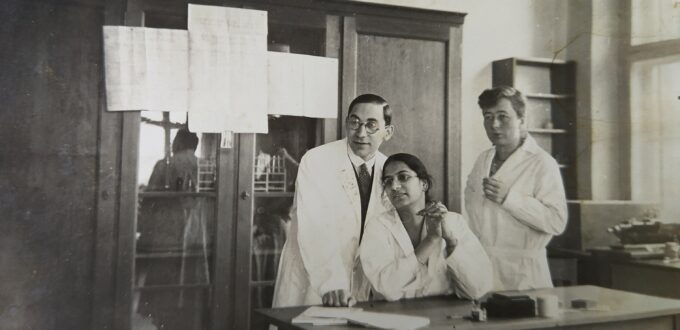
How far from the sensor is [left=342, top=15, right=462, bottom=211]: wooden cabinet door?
9.58ft

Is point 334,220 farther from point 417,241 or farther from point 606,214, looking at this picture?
point 606,214

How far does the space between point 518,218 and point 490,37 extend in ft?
3.58

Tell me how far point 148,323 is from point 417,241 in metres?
1.32

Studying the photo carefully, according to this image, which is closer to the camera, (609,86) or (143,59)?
(143,59)

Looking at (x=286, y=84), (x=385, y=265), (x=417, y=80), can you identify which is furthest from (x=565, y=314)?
(x=286, y=84)

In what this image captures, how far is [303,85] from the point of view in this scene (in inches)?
109

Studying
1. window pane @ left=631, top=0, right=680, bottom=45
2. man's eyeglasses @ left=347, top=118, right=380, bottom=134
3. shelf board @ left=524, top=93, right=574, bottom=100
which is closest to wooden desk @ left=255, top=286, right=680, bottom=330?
man's eyeglasses @ left=347, top=118, right=380, bottom=134

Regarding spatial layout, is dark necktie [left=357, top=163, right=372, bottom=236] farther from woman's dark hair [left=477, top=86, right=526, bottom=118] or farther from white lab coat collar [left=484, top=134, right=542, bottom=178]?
woman's dark hair [left=477, top=86, right=526, bottom=118]

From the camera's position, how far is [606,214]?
345cm

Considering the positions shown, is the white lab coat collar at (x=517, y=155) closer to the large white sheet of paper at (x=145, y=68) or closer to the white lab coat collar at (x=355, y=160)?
the white lab coat collar at (x=355, y=160)

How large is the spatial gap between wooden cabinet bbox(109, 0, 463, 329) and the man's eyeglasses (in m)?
0.06

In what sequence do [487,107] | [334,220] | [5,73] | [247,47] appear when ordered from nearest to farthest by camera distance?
[5,73] → [247,47] → [334,220] → [487,107]

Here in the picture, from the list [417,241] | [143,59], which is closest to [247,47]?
[143,59]

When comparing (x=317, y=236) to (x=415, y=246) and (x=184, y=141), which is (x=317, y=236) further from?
(x=184, y=141)
